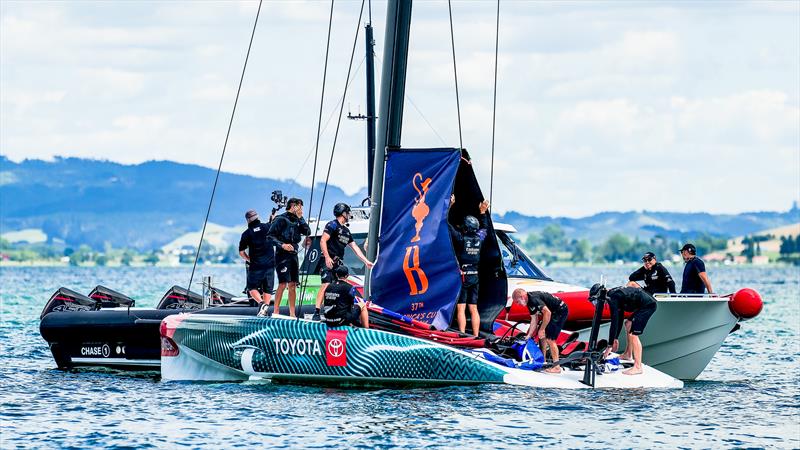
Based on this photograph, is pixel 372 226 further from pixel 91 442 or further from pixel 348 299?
pixel 91 442

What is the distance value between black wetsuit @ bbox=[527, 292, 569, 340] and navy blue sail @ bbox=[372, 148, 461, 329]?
4.23ft

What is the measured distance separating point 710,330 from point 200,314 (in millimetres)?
8242

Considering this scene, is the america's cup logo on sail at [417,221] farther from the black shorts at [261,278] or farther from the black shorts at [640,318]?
the black shorts at [261,278]

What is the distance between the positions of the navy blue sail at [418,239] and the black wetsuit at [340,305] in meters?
1.17

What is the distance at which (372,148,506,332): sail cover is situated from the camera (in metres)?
21.6

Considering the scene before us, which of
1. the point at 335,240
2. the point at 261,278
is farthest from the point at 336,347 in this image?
the point at 261,278

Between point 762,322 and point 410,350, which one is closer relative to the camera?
point 410,350

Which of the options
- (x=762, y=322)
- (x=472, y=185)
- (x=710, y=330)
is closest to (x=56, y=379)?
(x=472, y=185)

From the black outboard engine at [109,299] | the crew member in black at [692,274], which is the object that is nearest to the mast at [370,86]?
the black outboard engine at [109,299]

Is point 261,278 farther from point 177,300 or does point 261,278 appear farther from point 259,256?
point 177,300

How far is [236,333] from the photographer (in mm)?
21734

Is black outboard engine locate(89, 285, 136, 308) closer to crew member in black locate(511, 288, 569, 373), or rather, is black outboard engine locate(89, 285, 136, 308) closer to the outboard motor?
the outboard motor

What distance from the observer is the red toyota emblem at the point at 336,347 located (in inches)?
812

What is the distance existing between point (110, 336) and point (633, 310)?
898cm
